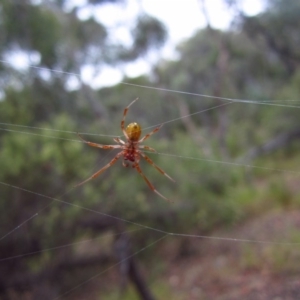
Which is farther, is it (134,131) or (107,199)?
(107,199)

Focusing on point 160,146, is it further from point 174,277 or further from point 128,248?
point 174,277

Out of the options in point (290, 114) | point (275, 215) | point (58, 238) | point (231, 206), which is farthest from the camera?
point (290, 114)

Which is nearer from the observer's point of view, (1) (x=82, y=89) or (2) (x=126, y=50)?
(1) (x=82, y=89)

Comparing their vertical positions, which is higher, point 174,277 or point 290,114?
point 290,114

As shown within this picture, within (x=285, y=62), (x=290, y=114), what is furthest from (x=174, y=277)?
(x=285, y=62)

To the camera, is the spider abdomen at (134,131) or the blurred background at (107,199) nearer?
the spider abdomen at (134,131)

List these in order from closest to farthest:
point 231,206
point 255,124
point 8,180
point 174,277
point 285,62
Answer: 1. point 8,180
2. point 174,277
3. point 231,206
4. point 285,62
5. point 255,124

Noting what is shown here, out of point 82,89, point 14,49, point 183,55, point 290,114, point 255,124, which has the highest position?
point 183,55

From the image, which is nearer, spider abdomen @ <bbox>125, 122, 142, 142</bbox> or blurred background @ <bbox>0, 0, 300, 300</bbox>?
spider abdomen @ <bbox>125, 122, 142, 142</bbox>
